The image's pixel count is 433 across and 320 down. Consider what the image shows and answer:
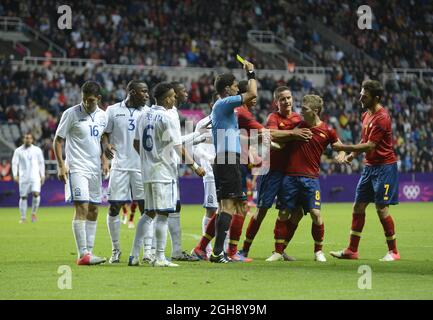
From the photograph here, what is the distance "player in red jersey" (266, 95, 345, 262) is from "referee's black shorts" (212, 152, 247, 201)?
Answer: 3.51 feet

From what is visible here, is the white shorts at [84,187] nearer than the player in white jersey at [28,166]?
Yes

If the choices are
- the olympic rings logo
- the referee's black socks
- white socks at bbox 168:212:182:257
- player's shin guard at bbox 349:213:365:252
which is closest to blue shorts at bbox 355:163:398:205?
player's shin guard at bbox 349:213:365:252

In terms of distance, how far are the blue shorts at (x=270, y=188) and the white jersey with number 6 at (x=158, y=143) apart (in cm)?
186

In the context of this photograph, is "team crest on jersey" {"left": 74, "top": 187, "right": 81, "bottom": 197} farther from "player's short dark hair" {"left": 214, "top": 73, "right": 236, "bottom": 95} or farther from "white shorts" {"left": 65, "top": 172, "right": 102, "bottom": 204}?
"player's short dark hair" {"left": 214, "top": 73, "right": 236, "bottom": 95}

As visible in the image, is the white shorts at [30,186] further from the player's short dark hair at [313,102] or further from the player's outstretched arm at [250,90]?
the player's outstretched arm at [250,90]

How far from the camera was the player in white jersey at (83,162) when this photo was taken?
1246 centimetres

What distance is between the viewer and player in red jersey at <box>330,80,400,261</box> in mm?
13523

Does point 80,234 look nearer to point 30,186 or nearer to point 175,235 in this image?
point 175,235

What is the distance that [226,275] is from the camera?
11.1 m

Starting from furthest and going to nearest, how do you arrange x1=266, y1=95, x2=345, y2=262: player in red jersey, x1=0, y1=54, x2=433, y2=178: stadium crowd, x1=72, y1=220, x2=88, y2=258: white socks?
x1=0, y1=54, x2=433, y2=178: stadium crowd, x1=266, y1=95, x2=345, y2=262: player in red jersey, x1=72, y1=220, x2=88, y2=258: white socks

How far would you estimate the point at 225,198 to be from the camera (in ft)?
41.4

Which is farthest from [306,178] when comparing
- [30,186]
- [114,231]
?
[30,186]

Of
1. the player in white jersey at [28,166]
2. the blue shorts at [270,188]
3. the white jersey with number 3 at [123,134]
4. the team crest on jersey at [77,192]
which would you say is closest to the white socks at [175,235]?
the white jersey with number 3 at [123,134]

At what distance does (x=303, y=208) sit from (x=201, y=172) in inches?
91.1
